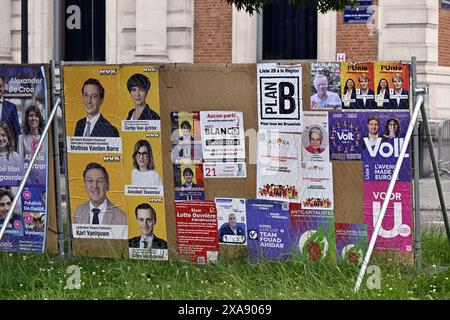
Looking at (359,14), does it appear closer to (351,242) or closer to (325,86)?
(325,86)

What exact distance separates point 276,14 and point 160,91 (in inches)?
593

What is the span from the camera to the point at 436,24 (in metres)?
23.1

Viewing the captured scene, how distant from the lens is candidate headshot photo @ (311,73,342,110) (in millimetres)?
9312

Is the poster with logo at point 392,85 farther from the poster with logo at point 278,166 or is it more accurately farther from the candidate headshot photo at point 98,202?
the candidate headshot photo at point 98,202

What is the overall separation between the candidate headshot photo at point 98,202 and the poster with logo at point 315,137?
190 centimetres

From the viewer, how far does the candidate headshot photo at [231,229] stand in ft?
31.5

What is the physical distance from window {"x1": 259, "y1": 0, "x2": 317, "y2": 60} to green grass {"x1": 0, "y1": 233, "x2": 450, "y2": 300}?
582 inches

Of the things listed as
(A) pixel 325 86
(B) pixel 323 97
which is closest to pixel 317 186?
(B) pixel 323 97

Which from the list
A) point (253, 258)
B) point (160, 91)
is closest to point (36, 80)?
point (160, 91)

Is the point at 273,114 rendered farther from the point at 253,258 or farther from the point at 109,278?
the point at 109,278

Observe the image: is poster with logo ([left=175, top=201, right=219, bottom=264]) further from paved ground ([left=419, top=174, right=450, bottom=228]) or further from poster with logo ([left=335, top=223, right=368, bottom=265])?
paved ground ([left=419, top=174, right=450, bottom=228])

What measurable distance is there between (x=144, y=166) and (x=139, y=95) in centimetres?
68

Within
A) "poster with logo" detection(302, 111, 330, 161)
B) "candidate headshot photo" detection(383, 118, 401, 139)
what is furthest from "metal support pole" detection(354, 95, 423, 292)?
"poster with logo" detection(302, 111, 330, 161)

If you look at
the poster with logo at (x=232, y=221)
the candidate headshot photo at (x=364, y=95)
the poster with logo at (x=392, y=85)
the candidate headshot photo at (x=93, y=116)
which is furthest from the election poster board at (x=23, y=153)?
the poster with logo at (x=392, y=85)
